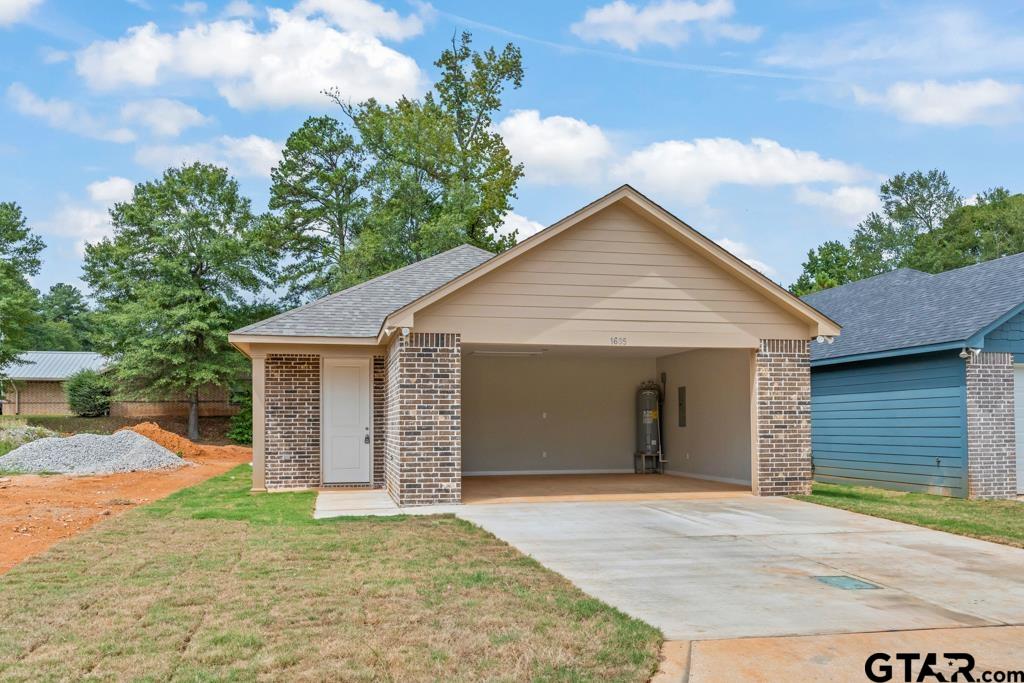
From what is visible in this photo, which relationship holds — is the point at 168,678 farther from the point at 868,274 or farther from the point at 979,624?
the point at 868,274

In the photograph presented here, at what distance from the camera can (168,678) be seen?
4312mm

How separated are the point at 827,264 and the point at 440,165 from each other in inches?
1059

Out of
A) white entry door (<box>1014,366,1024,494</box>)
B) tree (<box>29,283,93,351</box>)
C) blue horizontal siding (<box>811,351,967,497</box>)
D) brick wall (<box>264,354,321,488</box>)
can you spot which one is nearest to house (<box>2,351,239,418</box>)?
tree (<box>29,283,93,351</box>)

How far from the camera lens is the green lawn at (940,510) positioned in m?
9.48

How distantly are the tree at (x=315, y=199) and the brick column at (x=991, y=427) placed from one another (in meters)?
27.9

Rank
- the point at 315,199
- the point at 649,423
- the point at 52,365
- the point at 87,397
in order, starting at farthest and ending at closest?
the point at 52,365 → the point at 315,199 → the point at 87,397 → the point at 649,423

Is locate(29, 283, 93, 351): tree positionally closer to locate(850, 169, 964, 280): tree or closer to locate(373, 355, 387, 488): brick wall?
locate(373, 355, 387, 488): brick wall

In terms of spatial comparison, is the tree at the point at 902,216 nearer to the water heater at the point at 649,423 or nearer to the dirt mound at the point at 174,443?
the water heater at the point at 649,423

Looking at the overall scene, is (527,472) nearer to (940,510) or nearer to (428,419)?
(428,419)

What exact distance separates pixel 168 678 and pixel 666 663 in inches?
103

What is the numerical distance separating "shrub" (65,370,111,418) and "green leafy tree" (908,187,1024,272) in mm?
40194

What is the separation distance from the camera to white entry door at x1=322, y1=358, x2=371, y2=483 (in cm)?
1451

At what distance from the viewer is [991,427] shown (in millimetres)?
13445

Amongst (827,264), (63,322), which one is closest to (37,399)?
(63,322)
